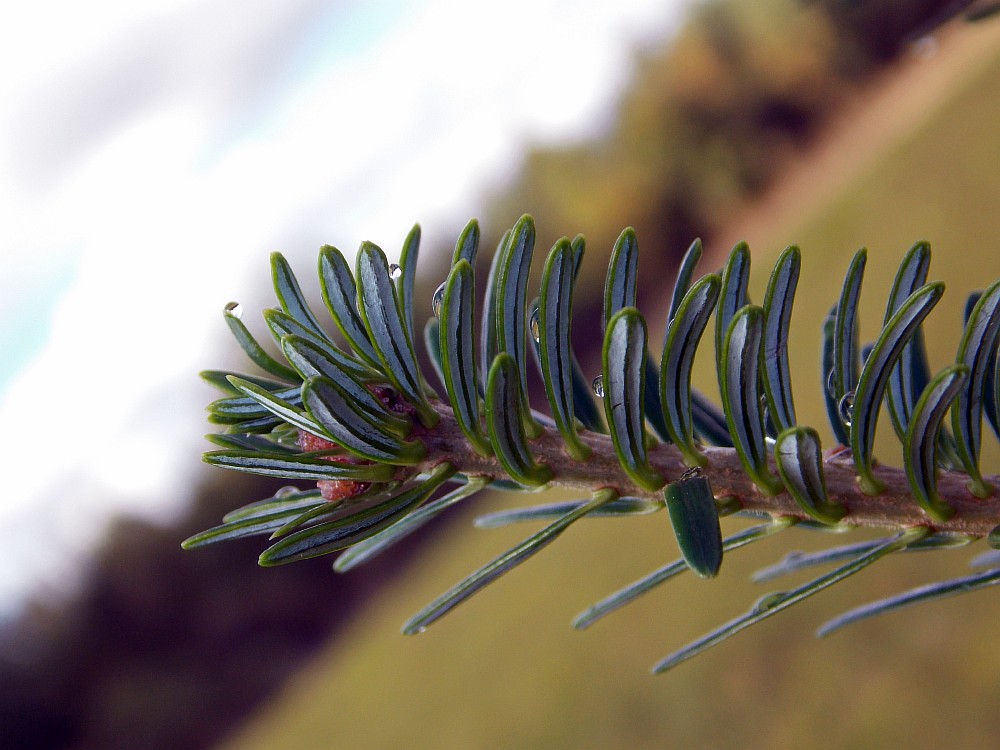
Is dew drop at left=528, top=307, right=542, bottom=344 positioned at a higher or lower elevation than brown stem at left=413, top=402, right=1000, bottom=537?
higher

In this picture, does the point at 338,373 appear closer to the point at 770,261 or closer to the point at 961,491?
the point at 961,491

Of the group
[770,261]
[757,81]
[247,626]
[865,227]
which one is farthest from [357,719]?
[757,81]

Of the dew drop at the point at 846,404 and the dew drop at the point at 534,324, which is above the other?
the dew drop at the point at 534,324

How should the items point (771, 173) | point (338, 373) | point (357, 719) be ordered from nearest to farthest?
1. point (338, 373)
2. point (357, 719)
3. point (771, 173)

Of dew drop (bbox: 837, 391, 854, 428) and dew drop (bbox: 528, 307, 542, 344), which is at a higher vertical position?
dew drop (bbox: 528, 307, 542, 344)

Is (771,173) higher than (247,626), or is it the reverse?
(771,173)

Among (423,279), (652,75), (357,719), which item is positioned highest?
(652,75)

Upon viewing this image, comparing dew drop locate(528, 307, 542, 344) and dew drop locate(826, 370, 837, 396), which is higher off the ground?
dew drop locate(528, 307, 542, 344)

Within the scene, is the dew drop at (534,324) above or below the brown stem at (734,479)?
above
